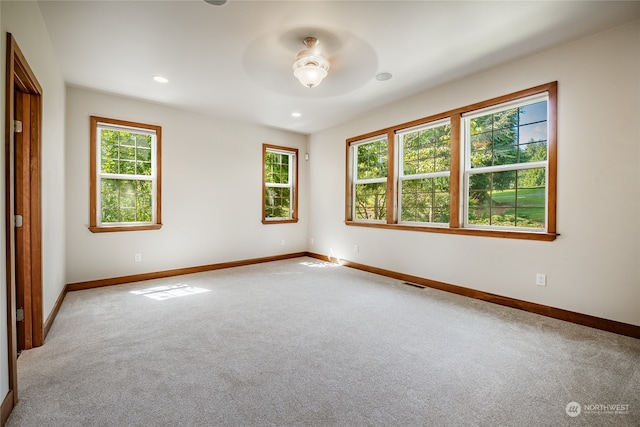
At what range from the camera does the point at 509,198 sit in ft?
11.1

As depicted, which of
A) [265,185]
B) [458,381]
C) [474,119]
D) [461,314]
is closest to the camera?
[458,381]

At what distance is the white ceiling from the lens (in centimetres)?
233

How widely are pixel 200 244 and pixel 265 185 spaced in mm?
1610

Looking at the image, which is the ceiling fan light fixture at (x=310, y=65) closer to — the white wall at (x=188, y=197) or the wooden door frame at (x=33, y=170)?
the wooden door frame at (x=33, y=170)

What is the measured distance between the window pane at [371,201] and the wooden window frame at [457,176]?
0.44ft

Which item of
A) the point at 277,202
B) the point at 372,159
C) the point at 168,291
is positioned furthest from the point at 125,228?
the point at 372,159

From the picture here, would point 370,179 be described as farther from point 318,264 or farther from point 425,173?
point 318,264

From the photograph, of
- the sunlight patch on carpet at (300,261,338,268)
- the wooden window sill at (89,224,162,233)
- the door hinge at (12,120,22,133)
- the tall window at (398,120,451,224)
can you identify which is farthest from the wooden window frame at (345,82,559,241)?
the door hinge at (12,120,22,133)

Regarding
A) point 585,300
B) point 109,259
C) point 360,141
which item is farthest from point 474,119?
point 109,259

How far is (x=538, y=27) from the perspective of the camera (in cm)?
258

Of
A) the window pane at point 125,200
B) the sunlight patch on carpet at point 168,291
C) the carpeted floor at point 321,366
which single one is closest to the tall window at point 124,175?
the window pane at point 125,200

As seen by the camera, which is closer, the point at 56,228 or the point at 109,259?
the point at 56,228

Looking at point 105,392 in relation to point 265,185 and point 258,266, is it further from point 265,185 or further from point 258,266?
point 265,185

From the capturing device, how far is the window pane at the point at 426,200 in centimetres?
403
